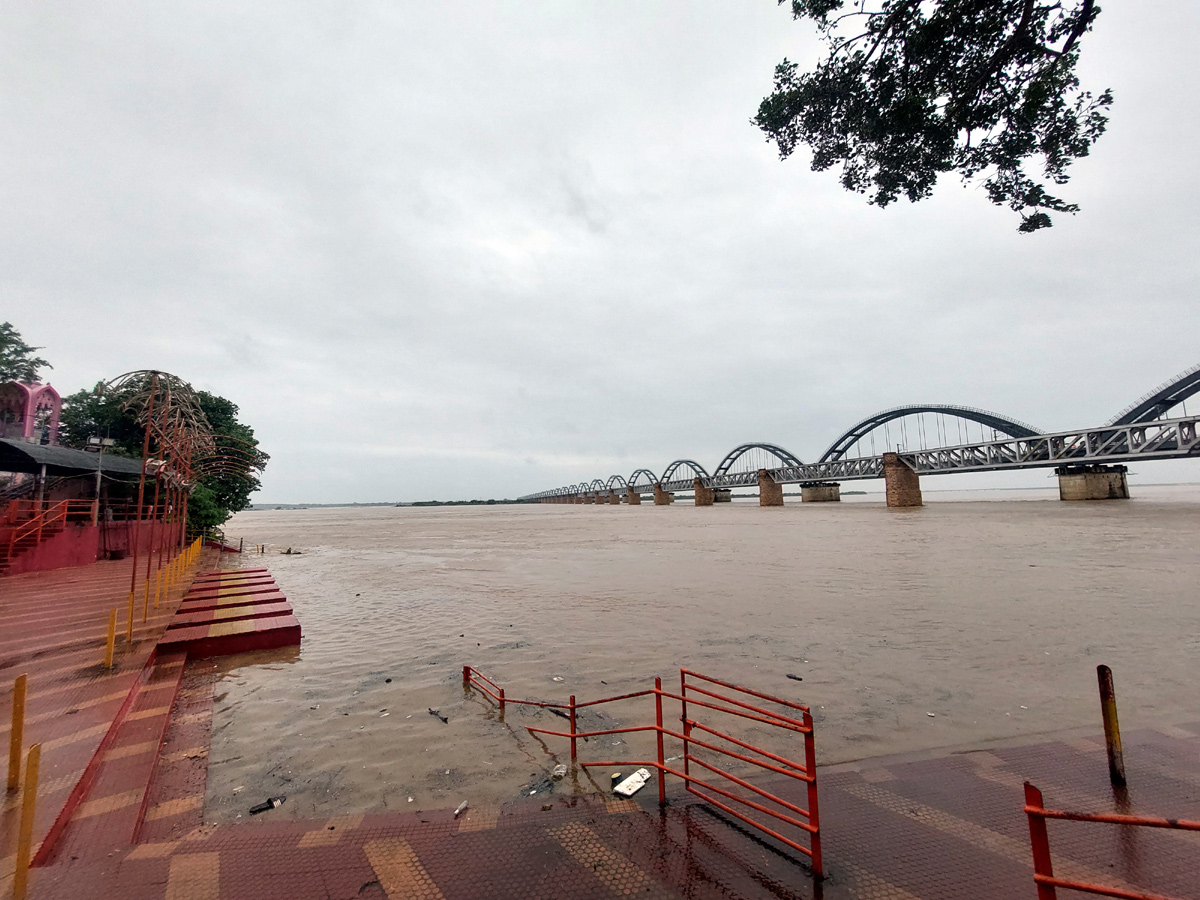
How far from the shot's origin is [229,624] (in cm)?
1132

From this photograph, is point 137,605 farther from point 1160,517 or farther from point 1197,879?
point 1160,517

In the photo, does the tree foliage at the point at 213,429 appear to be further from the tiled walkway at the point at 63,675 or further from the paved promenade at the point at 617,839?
the paved promenade at the point at 617,839

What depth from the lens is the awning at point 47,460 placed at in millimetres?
21672

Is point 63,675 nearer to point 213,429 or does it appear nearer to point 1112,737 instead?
point 1112,737

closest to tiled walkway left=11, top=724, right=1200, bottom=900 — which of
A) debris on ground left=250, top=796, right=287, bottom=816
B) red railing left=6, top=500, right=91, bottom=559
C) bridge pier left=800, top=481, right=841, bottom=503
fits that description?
debris on ground left=250, top=796, right=287, bottom=816

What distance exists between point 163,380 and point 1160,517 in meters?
57.8

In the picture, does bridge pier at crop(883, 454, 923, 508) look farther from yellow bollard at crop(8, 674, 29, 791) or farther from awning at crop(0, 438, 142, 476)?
yellow bollard at crop(8, 674, 29, 791)

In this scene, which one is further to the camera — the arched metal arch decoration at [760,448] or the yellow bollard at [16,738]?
the arched metal arch decoration at [760,448]

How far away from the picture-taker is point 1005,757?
5645mm

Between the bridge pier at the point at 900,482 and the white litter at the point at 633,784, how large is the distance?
273 feet

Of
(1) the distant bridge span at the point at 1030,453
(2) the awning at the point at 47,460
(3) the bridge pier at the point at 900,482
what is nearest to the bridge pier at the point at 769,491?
(1) the distant bridge span at the point at 1030,453

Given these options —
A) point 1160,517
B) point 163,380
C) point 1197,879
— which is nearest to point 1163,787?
point 1197,879

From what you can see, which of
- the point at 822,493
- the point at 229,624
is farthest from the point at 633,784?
the point at 822,493

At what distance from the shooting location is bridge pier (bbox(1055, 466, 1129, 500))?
66.0 metres
